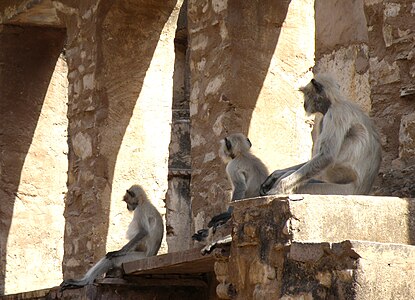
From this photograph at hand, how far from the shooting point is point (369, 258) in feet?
16.6

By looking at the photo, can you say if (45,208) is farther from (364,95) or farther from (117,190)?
(364,95)

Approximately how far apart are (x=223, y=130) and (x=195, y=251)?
5.34ft

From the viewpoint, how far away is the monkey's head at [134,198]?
9.52m

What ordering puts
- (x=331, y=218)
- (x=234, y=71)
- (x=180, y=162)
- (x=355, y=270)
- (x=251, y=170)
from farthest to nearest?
(x=180, y=162)
(x=234, y=71)
(x=251, y=170)
(x=331, y=218)
(x=355, y=270)

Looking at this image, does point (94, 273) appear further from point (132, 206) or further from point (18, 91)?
point (18, 91)

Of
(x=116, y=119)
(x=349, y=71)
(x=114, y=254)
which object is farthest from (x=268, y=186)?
(x=116, y=119)

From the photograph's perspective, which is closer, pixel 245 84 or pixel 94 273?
pixel 245 84

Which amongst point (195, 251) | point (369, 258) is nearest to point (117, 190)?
point (195, 251)

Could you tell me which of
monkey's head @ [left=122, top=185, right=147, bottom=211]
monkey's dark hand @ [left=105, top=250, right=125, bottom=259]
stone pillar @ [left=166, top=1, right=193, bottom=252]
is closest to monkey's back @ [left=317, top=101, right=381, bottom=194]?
monkey's dark hand @ [left=105, top=250, right=125, bottom=259]

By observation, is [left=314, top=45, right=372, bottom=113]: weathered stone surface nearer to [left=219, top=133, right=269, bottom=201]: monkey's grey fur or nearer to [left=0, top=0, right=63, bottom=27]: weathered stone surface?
[left=219, top=133, right=269, bottom=201]: monkey's grey fur

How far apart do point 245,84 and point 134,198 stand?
1.72 metres

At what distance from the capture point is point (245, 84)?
8.44 metres

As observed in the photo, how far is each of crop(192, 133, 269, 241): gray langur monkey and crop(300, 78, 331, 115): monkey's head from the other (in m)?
1.00

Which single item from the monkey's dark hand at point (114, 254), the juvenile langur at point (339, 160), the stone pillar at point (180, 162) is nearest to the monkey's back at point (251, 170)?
the juvenile langur at point (339, 160)
